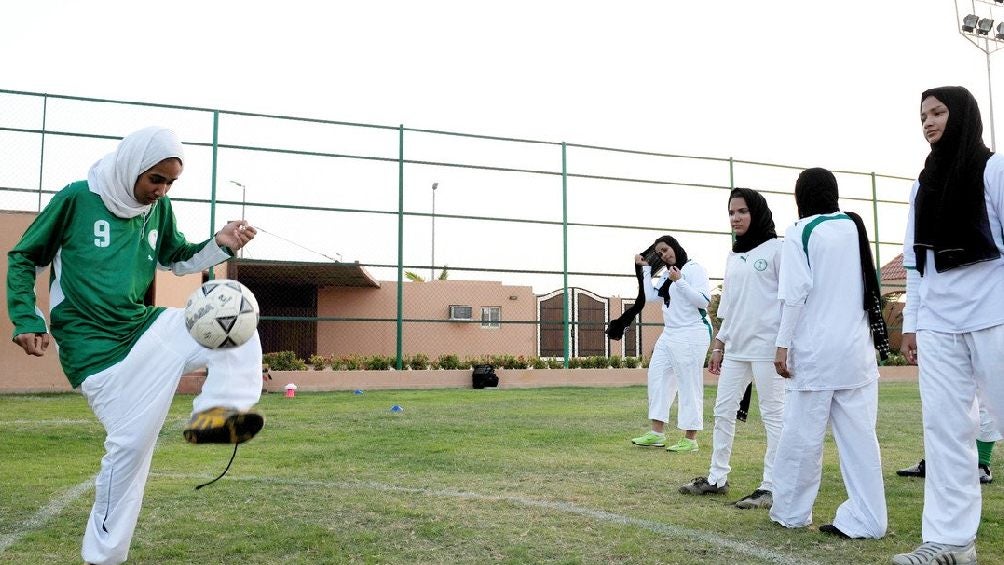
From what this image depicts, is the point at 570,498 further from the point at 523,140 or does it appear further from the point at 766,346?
the point at 523,140

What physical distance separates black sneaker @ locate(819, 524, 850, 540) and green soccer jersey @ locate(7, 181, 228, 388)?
3597 mm

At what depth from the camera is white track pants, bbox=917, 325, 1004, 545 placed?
12.1 feet

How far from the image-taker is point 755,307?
5.38 m

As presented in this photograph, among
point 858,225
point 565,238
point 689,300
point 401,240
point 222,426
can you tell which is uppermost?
point 565,238

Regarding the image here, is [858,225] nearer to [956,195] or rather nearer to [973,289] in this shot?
[956,195]

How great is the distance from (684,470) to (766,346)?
1.64 m

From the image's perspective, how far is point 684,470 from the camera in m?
6.52

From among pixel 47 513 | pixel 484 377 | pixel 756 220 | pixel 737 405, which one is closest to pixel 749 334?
pixel 737 405

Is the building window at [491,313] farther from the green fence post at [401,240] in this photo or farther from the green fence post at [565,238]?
the green fence post at [401,240]

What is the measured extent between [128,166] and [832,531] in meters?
3.96

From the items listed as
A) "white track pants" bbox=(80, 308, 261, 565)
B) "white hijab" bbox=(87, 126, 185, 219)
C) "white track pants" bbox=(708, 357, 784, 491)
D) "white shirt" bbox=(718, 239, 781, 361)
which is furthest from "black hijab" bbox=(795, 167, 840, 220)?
"white hijab" bbox=(87, 126, 185, 219)

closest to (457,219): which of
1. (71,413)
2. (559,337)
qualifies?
(559,337)

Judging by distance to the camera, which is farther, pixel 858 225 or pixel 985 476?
pixel 985 476

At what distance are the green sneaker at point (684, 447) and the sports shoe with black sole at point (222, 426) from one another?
16.7 feet
